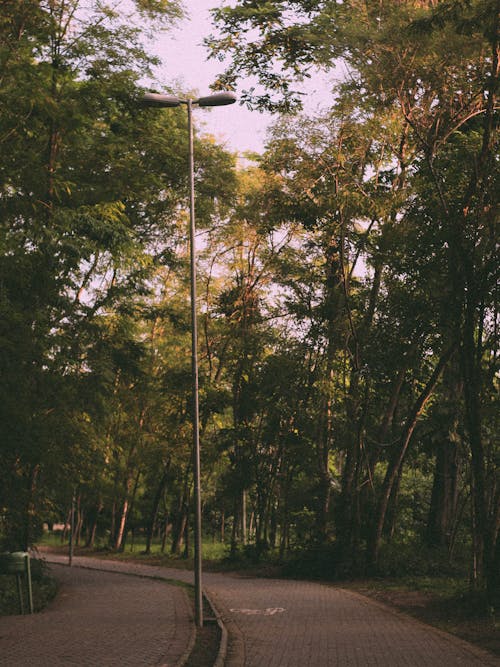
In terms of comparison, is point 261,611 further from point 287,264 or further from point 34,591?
point 287,264

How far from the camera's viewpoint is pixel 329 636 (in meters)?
12.1

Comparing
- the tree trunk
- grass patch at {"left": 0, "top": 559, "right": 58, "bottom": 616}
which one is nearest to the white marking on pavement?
grass patch at {"left": 0, "top": 559, "right": 58, "bottom": 616}

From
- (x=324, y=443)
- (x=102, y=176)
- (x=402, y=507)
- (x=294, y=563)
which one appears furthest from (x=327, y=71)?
(x=402, y=507)

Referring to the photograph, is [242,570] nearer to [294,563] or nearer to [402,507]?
[294,563]

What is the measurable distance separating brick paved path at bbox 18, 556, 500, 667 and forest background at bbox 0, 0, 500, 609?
8.07 ft

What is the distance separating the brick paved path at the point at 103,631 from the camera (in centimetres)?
1014

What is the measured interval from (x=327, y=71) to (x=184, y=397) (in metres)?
15.4

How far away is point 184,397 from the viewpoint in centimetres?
3070

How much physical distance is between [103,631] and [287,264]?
17.2 meters

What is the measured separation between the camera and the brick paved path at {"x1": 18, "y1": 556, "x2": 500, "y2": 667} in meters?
10.3

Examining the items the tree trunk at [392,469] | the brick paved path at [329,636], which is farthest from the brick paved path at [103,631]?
the tree trunk at [392,469]

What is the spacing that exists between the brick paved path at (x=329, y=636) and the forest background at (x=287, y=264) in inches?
96.8

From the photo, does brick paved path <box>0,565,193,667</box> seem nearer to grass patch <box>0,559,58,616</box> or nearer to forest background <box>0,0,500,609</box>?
grass patch <box>0,559,58,616</box>

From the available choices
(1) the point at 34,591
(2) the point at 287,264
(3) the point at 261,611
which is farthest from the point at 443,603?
(2) the point at 287,264
